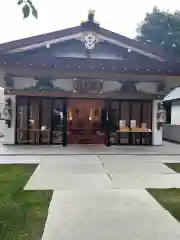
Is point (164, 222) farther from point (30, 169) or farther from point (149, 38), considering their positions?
point (149, 38)

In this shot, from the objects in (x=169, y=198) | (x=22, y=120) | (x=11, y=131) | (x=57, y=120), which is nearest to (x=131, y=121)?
(x=57, y=120)

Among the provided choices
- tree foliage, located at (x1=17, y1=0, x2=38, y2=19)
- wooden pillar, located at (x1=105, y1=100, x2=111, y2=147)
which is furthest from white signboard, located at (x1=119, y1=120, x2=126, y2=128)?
tree foliage, located at (x1=17, y1=0, x2=38, y2=19)

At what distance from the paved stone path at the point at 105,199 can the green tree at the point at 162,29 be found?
72.7 feet

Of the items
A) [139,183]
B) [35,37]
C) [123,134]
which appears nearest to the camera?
[139,183]

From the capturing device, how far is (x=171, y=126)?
51.7ft

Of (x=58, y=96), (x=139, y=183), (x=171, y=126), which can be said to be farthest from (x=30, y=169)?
(x=171, y=126)

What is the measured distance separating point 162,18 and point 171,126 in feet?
59.3

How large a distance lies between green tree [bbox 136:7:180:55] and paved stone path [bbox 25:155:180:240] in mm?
22169

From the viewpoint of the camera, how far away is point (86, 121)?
51.2 feet

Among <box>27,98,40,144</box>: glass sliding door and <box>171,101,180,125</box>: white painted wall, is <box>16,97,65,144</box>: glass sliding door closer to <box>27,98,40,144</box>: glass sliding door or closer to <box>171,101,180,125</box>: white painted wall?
<box>27,98,40,144</box>: glass sliding door

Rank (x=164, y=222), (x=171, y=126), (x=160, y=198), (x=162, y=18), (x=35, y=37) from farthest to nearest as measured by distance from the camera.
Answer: (x=162, y=18)
(x=171, y=126)
(x=35, y=37)
(x=160, y=198)
(x=164, y=222)

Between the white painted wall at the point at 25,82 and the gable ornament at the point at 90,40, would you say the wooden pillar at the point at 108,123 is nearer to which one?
the gable ornament at the point at 90,40

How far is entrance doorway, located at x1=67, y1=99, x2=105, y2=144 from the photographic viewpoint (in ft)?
46.0

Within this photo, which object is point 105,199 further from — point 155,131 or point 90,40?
point 90,40
